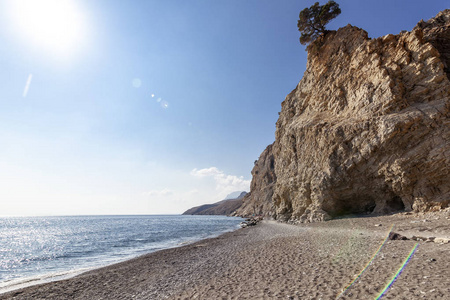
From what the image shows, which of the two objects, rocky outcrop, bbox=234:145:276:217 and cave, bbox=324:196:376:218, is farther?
rocky outcrop, bbox=234:145:276:217

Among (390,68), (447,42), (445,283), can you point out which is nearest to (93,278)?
(445,283)

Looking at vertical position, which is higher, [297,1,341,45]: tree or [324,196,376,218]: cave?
[297,1,341,45]: tree

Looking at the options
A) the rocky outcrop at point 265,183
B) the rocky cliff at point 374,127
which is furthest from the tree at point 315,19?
the rocky outcrop at point 265,183

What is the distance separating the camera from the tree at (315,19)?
117ft

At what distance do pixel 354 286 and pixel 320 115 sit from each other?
32.1m

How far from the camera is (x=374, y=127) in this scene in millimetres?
25594

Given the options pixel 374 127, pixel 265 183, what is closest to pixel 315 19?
pixel 374 127

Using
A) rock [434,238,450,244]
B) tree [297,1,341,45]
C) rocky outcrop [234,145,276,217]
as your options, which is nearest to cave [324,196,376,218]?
rock [434,238,450,244]

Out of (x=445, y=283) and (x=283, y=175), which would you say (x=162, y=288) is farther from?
(x=283, y=175)

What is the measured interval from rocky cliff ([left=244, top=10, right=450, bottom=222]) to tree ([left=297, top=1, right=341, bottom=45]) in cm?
217

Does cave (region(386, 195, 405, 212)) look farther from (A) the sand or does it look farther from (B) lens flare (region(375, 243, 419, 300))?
(B) lens flare (region(375, 243, 419, 300))

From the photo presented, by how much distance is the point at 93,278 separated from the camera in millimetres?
14266

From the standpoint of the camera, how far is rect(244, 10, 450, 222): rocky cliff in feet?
72.3

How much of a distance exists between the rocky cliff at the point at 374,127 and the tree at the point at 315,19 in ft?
7.12
